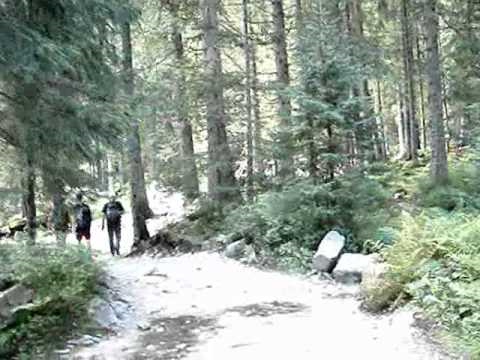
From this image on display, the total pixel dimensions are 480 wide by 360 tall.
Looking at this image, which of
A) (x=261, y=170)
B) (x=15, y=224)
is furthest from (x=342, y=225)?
(x=15, y=224)

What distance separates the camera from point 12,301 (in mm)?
6363

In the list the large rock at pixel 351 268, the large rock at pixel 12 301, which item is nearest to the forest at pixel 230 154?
the large rock at pixel 12 301

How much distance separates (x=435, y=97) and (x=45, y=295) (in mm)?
10883

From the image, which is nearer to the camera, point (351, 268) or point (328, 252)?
point (351, 268)

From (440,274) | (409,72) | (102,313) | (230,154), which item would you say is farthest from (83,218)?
(409,72)

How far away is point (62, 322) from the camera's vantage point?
21.6 ft

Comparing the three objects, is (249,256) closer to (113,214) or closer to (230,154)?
(230,154)

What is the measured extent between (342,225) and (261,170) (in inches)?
177

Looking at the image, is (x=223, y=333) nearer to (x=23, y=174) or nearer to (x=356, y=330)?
(x=356, y=330)

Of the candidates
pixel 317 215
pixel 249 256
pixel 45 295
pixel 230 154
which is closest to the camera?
pixel 45 295

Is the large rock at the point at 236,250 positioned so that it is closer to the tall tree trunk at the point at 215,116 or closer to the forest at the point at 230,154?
the forest at the point at 230,154

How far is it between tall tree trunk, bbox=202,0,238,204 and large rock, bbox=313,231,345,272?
456 cm

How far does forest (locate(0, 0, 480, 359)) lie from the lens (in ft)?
21.6

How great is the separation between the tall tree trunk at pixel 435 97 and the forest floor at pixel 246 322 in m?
6.31
